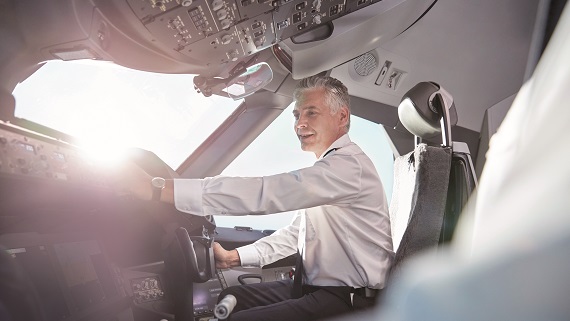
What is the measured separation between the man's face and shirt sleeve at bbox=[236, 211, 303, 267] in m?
0.43

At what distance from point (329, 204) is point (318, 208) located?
0.34ft

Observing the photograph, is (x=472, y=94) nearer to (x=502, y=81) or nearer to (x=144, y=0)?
(x=502, y=81)

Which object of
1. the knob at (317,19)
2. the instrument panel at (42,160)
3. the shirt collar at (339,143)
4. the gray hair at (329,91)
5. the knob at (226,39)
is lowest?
the instrument panel at (42,160)

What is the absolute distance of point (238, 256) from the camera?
155cm

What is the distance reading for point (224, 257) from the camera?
1473 millimetres

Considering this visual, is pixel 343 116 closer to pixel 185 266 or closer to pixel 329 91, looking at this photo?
pixel 329 91

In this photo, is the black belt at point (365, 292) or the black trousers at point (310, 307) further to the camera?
the black belt at point (365, 292)

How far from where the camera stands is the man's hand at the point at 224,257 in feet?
4.78

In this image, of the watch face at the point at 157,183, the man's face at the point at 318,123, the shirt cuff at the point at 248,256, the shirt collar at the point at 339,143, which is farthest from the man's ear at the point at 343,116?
the watch face at the point at 157,183

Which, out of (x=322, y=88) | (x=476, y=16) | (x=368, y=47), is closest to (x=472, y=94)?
(x=476, y=16)

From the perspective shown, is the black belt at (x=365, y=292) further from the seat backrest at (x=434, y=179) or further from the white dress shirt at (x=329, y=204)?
the seat backrest at (x=434, y=179)

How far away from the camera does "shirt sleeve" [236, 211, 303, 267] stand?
5.25 ft

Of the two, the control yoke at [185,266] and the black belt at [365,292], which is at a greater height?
the control yoke at [185,266]

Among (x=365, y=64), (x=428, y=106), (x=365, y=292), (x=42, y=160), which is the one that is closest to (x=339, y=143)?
(x=428, y=106)
